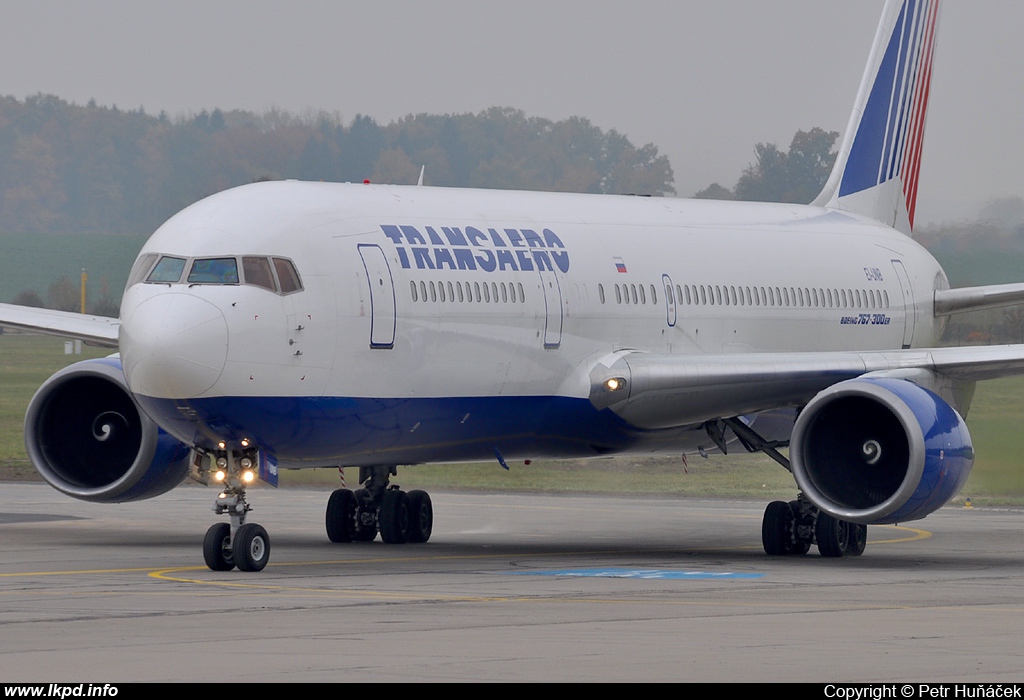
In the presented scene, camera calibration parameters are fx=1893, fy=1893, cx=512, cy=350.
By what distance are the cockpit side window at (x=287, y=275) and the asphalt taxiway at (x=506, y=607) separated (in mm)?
2582

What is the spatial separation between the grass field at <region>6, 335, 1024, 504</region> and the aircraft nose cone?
14.6 meters

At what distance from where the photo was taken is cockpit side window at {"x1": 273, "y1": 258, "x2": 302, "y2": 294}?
17.2 m

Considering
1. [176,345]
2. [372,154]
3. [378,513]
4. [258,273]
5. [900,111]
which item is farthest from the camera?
[372,154]

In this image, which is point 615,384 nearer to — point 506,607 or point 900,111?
point 506,607

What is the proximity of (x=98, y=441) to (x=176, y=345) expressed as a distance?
19.6 ft

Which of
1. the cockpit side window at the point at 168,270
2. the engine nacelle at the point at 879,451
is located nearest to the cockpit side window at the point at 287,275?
the cockpit side window at the point at 168,270

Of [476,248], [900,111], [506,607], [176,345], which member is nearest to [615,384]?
[476,248]

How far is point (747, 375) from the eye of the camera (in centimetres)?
2014

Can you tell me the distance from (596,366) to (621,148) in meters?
16.5

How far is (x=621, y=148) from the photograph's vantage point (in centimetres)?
3672

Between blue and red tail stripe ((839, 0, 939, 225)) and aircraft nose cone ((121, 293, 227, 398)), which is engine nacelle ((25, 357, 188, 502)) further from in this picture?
blue and red tail stripe ((839, 0, 939, 225))

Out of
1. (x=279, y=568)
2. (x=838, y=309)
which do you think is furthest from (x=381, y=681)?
(x=838, y=309)

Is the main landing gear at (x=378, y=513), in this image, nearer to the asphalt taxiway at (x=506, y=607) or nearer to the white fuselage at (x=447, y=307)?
the asphalt taxiway at (x=506, y=607)

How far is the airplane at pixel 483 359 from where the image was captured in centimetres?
1694
